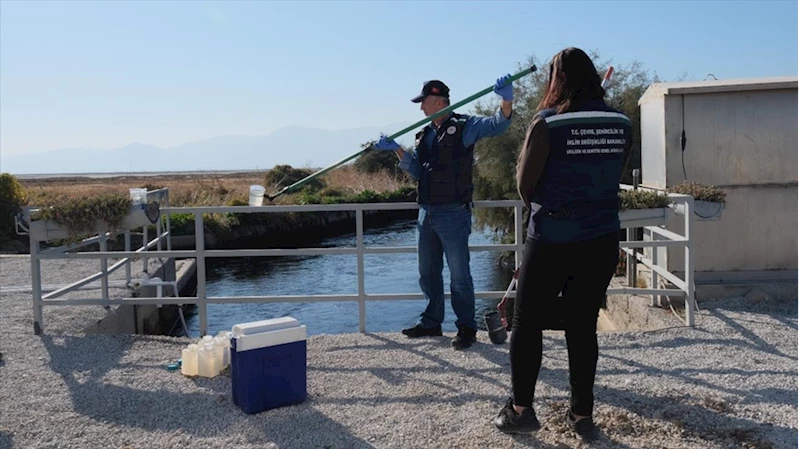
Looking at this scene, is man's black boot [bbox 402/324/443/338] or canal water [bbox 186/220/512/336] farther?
canal water [bbox 186/220/512/336]

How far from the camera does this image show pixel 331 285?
1390 centimetres

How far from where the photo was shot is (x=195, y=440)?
362cm

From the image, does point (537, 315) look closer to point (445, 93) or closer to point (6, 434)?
point (445, 93)

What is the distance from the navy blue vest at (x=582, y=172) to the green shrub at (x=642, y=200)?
2.43 m

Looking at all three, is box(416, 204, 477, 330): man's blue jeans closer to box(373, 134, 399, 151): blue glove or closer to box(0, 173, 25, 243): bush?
box(373, 134, 399, 151): blue glove

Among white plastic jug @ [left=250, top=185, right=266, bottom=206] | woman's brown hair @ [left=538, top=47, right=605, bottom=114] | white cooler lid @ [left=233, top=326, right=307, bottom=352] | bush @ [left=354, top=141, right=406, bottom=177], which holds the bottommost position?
white cooler lid @ [left=233, top=326, right=307, bottom=352]

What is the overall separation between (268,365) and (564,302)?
1.70m

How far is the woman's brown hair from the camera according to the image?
3.26 m

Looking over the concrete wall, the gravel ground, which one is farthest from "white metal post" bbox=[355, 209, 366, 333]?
the concrete wall

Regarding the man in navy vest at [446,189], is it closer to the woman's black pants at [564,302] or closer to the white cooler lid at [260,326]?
the white cooler lid at [260,326]

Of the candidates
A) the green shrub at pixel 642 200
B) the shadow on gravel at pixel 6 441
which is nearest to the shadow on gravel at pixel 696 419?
the green shrub at pixel 642 200

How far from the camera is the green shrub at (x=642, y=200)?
5621 mm

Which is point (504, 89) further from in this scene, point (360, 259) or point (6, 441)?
point (6, 441)

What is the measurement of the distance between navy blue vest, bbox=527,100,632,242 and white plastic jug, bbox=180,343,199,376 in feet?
8.20
